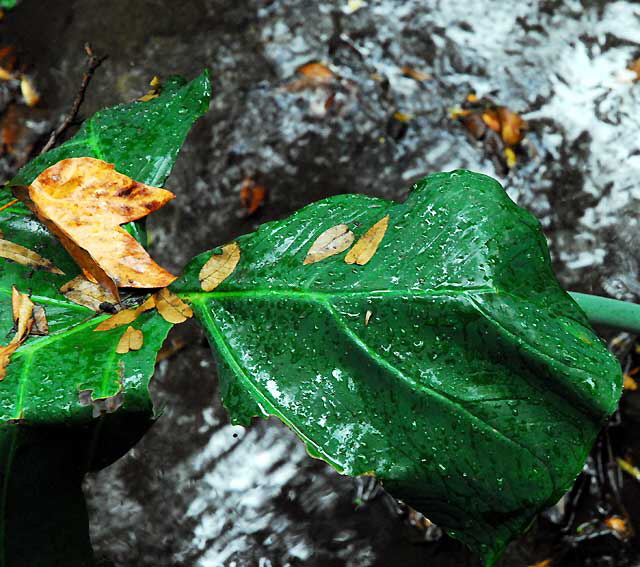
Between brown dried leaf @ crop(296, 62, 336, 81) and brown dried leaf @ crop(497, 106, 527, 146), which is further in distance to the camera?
brown dried leaf @ crop(296, 62, 336, 81)

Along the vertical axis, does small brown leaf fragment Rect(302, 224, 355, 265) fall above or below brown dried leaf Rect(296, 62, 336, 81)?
above

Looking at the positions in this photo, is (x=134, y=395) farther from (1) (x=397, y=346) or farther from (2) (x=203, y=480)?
(2) (x=203, y=480)

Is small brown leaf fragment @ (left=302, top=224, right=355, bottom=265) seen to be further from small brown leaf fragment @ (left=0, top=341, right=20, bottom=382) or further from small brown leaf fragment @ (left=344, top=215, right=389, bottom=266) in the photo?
small brown leaf fragment @ (left=0, top=341, right=20, bottom=382)

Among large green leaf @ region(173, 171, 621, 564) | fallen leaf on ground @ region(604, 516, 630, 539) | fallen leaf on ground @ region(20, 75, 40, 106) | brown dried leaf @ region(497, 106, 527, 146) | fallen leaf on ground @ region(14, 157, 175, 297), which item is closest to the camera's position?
large green leaf @ region(173, 171, 621, 564)

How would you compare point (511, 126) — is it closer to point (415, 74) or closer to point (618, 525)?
point (415, 74)

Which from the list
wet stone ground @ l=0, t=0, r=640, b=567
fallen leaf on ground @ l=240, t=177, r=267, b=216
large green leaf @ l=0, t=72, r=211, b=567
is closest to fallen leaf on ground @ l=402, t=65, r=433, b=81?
wet stone ground @ l=0, t=0, r=640, b=567

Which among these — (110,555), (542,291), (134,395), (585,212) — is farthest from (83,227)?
(585,212)
